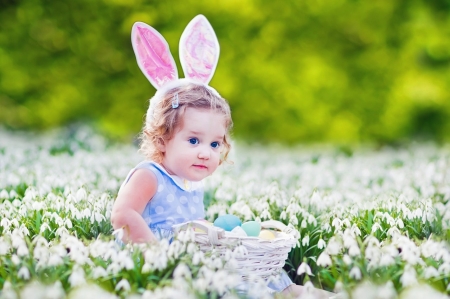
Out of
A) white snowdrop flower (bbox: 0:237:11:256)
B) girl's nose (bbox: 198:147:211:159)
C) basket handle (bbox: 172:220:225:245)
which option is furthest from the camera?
girl's nose (bbox: 198:147:211:159)

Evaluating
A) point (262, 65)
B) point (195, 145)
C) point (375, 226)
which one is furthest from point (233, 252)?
point (262, 65)

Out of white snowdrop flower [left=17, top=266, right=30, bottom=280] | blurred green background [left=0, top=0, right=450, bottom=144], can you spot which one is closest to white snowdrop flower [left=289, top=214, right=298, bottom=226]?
white snowdrop flower [left=17, top=266, right=30, bottom=280]

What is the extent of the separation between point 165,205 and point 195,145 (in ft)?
1.12

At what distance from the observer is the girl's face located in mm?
3256

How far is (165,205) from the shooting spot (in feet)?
10.8

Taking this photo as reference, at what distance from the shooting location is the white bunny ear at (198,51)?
11.5 ft

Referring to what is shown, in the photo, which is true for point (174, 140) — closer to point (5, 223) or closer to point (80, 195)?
point (80, 195)

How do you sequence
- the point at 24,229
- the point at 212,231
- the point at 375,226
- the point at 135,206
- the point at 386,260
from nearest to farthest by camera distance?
the point at 386,260 → the point at 212,231 → the point at 135,206 → the point at 24,229 → the point at 375,226

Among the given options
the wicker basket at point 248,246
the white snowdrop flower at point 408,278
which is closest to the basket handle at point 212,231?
the wicker basket at point 248,246

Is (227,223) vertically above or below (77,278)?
above

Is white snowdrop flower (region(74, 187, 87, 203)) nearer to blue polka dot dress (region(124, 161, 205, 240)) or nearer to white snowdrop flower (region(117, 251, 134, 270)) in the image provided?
blue polka dot dress (region(124, 161, 205, 240))

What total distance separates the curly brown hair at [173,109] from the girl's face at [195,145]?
3 centimetres

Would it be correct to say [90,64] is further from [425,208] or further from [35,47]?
[425,208]

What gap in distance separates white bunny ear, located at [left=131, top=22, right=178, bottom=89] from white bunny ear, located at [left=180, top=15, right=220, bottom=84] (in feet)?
0.30
